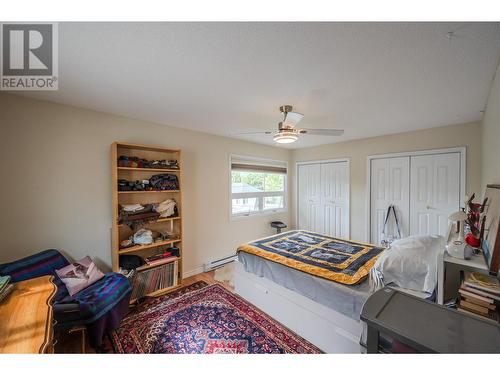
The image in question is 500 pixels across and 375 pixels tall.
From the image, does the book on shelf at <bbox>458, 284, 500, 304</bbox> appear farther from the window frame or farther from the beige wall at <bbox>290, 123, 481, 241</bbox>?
the window frame

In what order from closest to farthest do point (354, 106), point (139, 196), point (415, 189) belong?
point (354, 106) → point (139, 196) → point (415, 189)

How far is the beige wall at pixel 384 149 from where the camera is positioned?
272 centimetres

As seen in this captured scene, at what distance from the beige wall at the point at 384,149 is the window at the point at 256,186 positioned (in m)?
0.81

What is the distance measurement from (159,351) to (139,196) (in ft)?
5.79

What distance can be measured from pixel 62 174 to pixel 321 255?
2963 mm

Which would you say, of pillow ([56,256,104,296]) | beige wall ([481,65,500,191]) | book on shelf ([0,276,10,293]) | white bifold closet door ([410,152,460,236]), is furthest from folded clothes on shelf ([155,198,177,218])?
white bifold closet door ([410,152,460,236])

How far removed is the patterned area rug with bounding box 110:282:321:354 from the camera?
1708 mm

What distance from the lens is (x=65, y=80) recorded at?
1.66 meters

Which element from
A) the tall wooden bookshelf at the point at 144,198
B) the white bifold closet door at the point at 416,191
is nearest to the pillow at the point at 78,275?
the tall wooden bookshelf at the point at 144,198

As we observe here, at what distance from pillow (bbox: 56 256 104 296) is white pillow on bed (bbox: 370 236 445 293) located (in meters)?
2.58
